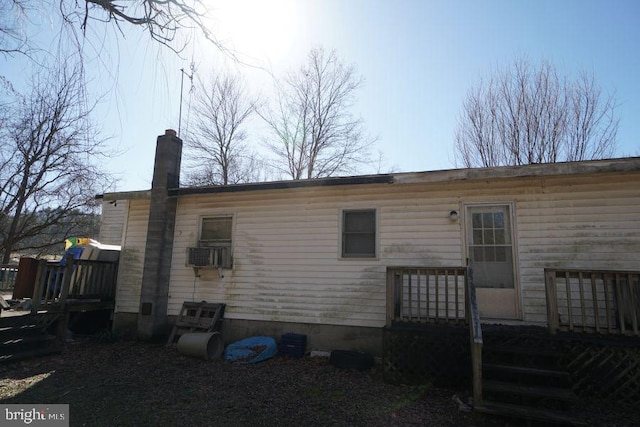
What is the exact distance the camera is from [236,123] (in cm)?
2259

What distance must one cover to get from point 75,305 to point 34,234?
39.3ft

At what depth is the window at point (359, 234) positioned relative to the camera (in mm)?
7242

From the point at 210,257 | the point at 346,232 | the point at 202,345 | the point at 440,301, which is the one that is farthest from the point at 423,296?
the point at 210,257

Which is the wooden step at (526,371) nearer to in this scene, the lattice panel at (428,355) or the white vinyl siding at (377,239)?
the lattice panel at (428,355)

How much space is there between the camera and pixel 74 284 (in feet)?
26.9

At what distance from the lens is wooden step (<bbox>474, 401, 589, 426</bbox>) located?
387 cm

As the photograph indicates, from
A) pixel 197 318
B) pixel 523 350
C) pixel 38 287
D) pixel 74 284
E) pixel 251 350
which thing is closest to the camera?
pixel 523 350

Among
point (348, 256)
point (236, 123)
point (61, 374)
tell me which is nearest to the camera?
point (61, 374)

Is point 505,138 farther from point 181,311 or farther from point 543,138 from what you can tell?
point 181,311

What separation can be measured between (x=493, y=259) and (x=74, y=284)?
28.5 feet

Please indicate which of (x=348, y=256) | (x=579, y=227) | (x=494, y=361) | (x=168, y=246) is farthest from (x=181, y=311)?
(x=579, y=227)

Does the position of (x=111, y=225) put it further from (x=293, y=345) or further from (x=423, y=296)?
(x=423, y=296)

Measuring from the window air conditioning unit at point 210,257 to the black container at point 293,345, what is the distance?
6.80 ft

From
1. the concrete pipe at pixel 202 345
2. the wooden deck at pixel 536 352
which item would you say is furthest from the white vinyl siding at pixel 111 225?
the wooden deck at pixel 536 352
